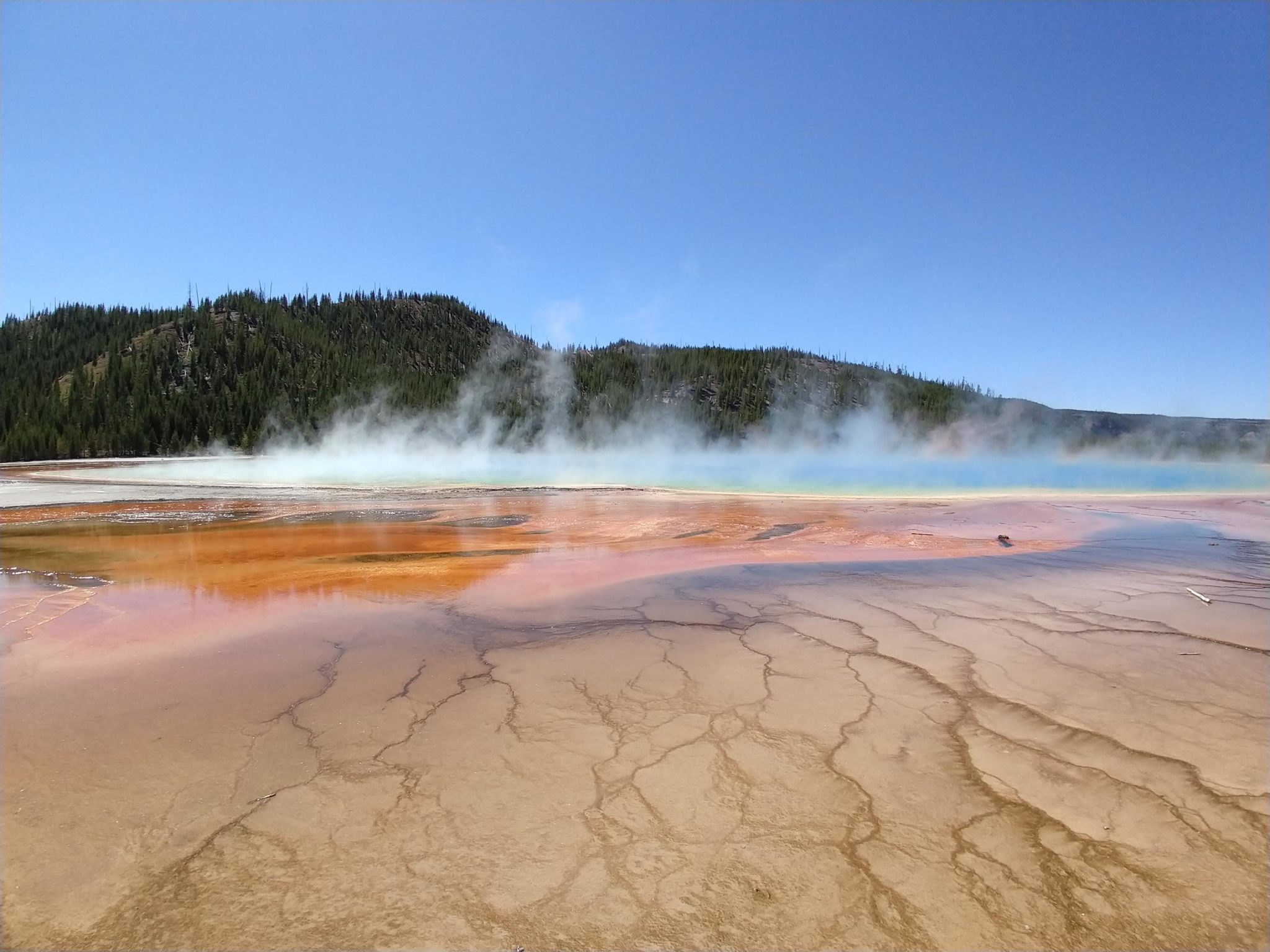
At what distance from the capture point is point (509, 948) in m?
2.23

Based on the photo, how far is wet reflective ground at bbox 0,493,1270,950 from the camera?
2400 mm

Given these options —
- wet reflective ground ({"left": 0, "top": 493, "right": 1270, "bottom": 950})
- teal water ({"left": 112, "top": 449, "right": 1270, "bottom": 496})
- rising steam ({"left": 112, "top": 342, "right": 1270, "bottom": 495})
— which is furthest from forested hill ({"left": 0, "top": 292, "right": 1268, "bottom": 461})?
wet reflective ground ({"left": 0, "top": 493, "right": 1270, "bottom": 950})

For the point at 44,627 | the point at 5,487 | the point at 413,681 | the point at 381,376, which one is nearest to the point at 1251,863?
the point at 413,681

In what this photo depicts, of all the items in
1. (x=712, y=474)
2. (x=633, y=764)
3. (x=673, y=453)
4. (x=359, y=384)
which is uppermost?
(x=359, y=384)

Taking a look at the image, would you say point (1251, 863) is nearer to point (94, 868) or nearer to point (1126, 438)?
point (94, 868)

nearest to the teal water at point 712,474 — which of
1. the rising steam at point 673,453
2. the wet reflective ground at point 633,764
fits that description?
the rising steam at point 673,453

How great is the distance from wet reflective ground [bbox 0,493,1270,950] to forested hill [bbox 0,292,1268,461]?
66.8m

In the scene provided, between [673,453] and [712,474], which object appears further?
[673,453]

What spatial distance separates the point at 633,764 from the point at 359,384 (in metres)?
83.5

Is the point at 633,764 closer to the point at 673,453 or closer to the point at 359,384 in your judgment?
the point at 673,453

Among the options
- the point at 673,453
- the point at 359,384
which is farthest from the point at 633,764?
the point at 359,384

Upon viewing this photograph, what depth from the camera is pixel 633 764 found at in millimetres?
3455

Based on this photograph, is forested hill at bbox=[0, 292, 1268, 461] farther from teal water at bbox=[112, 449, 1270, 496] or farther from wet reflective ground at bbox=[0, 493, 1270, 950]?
wet reflective ground at bbox=[0, 493, 1270, 950]

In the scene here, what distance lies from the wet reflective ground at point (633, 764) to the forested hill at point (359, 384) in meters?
66.8
